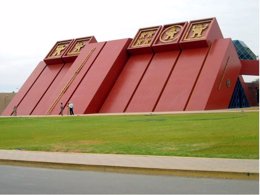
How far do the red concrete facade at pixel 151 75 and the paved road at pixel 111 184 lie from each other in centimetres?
2100

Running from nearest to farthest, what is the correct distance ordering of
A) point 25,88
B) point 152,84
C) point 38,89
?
point 152,84, point 38,89, point 25,88

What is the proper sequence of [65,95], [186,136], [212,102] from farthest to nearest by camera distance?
[65,95] → [212,102] → [186,136]

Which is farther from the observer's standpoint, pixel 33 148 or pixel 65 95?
pixel 65 95

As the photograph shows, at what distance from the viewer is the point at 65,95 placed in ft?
113

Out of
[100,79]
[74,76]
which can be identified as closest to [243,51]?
[100,79]

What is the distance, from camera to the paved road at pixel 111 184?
21.5ft

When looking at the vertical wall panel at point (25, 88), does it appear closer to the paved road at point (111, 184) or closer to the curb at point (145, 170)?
the curb at point (145, 170)

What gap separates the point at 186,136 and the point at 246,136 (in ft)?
6.54

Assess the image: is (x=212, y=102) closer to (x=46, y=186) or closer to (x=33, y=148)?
(x=33, y=148)

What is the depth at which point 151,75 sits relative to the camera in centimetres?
3247

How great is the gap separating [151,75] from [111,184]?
83.7 ft

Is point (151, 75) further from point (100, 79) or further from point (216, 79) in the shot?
point (216, 79)

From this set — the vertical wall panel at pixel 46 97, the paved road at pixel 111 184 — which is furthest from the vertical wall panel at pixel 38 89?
the paved road at pixel 111 184

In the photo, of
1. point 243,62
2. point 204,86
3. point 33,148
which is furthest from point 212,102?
point 33,148
